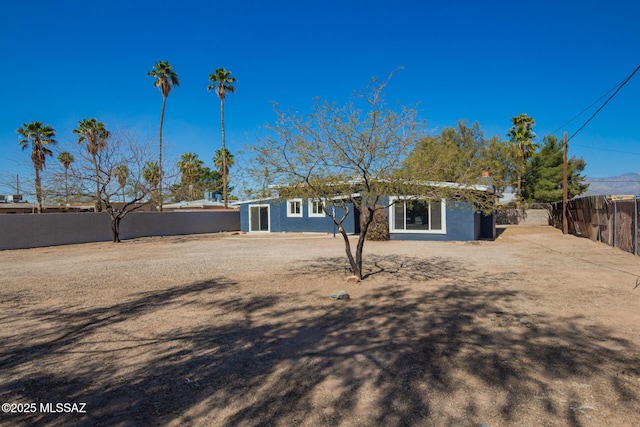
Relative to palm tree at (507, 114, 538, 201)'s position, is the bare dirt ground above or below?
below

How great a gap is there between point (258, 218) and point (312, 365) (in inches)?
934

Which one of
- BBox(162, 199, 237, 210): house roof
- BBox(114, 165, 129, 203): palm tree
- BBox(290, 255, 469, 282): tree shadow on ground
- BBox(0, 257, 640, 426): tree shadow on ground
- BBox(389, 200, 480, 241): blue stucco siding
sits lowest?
BBox(0, 257, 640, 426): tree shadow on ground

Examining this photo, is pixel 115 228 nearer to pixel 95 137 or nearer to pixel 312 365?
pixel 95 137

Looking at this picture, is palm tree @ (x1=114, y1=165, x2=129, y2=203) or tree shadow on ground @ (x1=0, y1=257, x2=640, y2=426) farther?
→ palm tree @ (x1=114, y1=165, x2=129, y2=203)

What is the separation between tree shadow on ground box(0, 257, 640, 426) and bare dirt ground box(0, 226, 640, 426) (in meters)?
0.02

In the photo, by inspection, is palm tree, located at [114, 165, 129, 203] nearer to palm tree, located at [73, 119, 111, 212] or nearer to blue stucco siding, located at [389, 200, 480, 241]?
palm tree, located at [73, 119, 111, 212]

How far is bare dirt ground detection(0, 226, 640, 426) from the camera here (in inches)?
122

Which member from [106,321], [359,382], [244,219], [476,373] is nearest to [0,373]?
[106,321]

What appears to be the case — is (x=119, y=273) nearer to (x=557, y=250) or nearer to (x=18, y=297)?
(x=18, y=297)

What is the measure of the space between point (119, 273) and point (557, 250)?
1422cm

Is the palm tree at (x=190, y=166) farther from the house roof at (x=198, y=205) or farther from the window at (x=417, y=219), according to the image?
the window at (x=417, y=219)

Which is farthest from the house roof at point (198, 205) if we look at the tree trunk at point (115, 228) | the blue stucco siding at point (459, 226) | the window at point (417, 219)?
the blue stucco siding at point (459, 226)

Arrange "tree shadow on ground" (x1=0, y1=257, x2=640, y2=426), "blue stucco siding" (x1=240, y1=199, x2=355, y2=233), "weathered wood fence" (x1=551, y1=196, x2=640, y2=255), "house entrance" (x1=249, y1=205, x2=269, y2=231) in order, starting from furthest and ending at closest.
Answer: "house entrance" (x1=249, y1=205, x2=269, y2=231), "blue stucco siding" (x1=240, y1=199, x2=355, y2=233), "weathered wood fence" (x1=551, y1=196, x2=640, y2=255), "tree shadow on ground" (x1=0, y1=257, x2=640, y2=426)

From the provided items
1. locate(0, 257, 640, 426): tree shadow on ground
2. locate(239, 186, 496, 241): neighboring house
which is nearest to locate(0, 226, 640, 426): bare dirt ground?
locate(0, 257, 640, 426): tree shadow on ground
